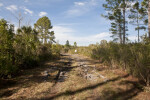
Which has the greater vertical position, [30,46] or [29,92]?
[30,46]

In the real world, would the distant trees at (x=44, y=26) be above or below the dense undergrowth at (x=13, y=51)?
above

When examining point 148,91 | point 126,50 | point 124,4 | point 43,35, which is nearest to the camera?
point 148,91

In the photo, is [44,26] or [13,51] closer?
[13,51]

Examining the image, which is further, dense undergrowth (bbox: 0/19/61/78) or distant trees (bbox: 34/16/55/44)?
distant trees (bbox: 34/16/55/44)

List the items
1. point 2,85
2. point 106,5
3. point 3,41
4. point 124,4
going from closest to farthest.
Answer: point 2,85 < point 3,41 < point 124,4 < point 106,5

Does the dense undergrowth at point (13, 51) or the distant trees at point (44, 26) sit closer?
the dense undergrowth at point (13, 51)

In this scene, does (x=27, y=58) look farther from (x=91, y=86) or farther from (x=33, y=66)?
(x=91, y=86)

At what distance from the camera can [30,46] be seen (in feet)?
23.5

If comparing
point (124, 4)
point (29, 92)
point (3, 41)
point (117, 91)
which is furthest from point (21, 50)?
point (124, 4)

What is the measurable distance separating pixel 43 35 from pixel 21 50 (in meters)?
20.7

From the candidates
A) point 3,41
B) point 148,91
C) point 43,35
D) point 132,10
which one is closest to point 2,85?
point 3,41

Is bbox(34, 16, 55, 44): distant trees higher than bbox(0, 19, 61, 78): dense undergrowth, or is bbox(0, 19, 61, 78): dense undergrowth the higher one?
bbox(34, 16, 55, 44): distant trees

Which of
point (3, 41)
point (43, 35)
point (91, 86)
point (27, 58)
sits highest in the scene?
point (43, 35)

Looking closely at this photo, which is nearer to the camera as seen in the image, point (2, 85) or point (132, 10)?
point (2, 85)
